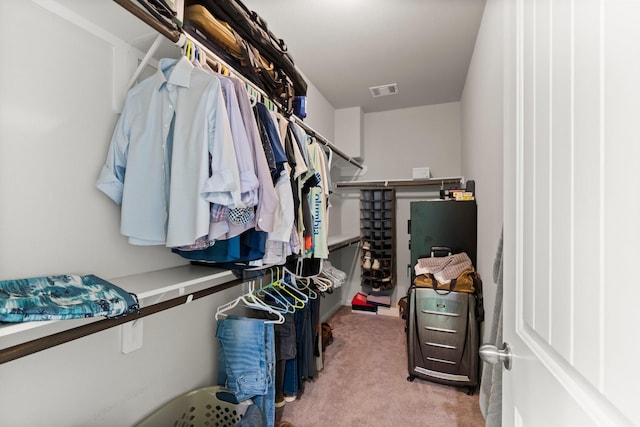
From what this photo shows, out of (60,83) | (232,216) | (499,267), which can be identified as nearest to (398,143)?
(499,267)

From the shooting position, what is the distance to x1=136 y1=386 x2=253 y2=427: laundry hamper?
4.47 feet

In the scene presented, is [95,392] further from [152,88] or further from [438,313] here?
[438,313]

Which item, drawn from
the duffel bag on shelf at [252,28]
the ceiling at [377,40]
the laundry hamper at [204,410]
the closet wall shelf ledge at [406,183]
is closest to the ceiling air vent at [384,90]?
the ceiling at [377,40]

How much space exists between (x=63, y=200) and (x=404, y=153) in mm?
3503

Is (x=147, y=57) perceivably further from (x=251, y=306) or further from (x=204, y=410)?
(x=204, y=410)

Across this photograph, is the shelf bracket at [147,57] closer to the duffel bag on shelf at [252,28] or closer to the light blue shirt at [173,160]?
the light blue shirt at [173,160]

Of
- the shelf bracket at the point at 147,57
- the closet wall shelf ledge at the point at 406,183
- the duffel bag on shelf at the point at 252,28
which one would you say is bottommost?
the closet wall shelf ledge at the point at 406,183

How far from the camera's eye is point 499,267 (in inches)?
48.9

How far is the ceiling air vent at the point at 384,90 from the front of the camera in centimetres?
308

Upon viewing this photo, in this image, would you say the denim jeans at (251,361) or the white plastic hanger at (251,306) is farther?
the white plastic hanger at (251,306)

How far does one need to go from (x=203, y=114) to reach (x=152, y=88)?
257mm

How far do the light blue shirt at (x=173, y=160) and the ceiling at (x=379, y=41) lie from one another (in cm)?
131

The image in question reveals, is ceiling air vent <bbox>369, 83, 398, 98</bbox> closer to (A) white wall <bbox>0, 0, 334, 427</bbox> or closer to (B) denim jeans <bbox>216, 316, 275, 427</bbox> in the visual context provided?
(A) white wall <bbox>0, 0, 334, 427</bbox>

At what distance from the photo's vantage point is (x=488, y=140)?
1.85 meters
